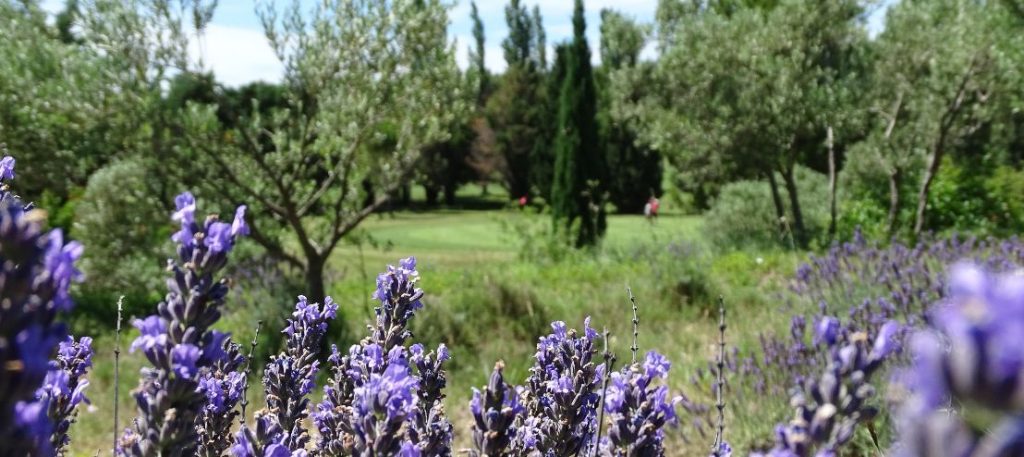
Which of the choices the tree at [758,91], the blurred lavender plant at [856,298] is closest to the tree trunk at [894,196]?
the tree at [758,91]

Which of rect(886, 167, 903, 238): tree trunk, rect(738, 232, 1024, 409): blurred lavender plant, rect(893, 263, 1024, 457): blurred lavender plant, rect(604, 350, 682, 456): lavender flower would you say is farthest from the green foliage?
rect(893, 263, 1024, 457): blurred lavender plant

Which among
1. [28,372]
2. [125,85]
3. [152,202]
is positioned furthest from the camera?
[152,202]

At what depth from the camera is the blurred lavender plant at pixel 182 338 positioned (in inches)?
37.2

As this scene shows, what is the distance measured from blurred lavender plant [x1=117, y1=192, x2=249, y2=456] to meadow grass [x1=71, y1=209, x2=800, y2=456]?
12.9 feet

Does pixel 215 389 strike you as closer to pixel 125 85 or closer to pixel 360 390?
pixel 360 390

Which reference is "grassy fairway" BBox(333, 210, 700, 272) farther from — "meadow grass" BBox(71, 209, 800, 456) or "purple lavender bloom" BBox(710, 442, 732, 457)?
"purple lavender bloom" BBox(710, 442, 732, 457)

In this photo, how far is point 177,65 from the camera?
7648 mm

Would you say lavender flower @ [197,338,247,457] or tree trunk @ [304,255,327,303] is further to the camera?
tree trunk @ [304,255,327,303]

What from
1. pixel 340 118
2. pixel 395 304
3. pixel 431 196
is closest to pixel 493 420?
pixel 395 304

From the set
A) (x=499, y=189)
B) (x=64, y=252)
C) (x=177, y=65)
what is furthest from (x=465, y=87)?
(x=499, y=189)

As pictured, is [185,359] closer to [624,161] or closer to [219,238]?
[219,238]

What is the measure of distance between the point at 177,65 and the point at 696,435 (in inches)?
223

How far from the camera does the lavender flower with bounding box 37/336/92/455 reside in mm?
1212

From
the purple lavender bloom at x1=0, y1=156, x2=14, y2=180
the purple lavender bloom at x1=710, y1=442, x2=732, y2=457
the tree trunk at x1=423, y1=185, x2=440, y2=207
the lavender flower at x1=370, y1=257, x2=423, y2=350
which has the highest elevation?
the purple lavender bloom at x1=0, y1=156, x2=14, y2=180
